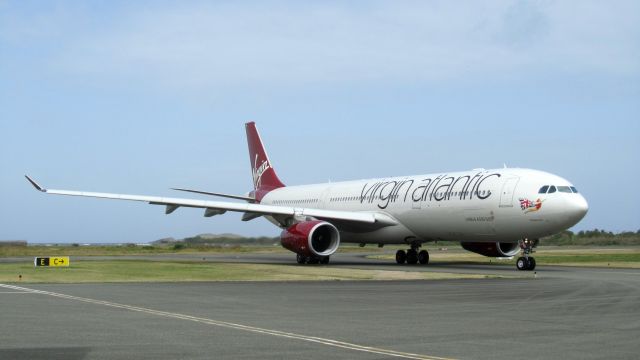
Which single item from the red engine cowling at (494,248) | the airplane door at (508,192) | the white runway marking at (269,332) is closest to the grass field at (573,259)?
the red engine cowling at (494,248)

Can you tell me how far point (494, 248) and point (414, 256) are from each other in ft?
11.8

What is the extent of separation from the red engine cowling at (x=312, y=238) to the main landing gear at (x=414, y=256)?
3.96 meters

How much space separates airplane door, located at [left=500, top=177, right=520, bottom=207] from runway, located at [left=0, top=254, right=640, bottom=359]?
9172 millimetres

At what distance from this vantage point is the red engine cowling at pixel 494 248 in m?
31.8

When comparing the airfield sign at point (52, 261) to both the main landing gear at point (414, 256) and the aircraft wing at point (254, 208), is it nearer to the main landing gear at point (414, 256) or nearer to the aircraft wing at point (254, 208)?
the aircraft wing at point (254, 208)

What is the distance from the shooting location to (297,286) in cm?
1861

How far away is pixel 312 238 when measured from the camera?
30.9 m

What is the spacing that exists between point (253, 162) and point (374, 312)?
116 ft

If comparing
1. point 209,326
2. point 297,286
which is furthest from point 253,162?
point 209,326

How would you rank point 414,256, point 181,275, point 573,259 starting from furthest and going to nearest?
1. point 573,259
2. point 414,256
3. point 181,275

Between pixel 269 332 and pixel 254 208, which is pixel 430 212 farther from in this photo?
pixel 269 332

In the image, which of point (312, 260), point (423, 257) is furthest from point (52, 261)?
point (423, 257)

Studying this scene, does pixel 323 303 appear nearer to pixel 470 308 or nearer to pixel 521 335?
pixel 470 308

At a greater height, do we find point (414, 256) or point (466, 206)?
point (466, 206)
